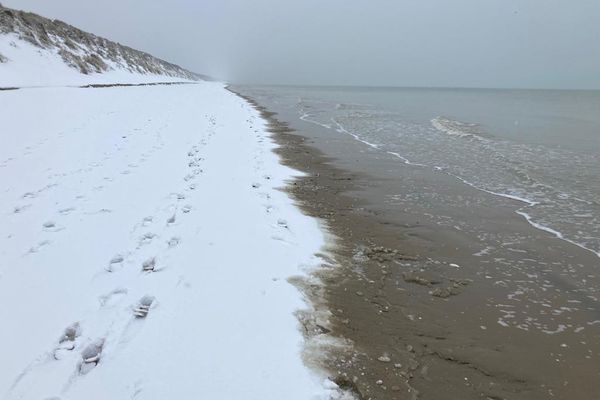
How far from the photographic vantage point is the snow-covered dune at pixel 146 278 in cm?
303

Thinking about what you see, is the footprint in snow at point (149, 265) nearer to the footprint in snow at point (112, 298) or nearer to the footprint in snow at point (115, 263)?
the footprint in snow at point (115, 263)

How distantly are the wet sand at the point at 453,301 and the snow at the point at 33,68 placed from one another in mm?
21037

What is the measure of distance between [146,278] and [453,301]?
3303mm

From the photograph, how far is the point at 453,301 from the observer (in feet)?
15.4

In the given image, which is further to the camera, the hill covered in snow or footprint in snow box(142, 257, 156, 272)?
the hill covered in snow

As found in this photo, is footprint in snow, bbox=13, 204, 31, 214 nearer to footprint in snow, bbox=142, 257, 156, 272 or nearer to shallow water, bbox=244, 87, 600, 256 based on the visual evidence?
footprint in snow, bbox=142, 257, 156, 272

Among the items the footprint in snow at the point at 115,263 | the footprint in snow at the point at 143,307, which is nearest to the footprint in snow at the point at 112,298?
the footprint in snow at the point at 143,307

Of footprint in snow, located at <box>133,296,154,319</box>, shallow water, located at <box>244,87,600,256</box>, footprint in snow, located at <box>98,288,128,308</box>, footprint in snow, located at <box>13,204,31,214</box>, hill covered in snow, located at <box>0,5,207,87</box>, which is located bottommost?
shallow water, located at <box>244,87,600,256</box>

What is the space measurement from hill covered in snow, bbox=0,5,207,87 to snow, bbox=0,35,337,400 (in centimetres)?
1699

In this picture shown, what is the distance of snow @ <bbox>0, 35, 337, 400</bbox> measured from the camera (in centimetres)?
303

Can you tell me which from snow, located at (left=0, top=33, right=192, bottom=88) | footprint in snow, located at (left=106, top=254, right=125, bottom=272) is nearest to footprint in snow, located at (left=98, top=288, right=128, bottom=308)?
footprint in snow, located at (left=106, top=254, right=125, bottom=272)

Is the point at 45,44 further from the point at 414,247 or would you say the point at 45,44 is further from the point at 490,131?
the point at 414,247

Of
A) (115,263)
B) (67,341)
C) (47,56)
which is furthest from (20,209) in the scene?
(47,56)

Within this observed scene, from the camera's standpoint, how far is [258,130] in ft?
55.3
